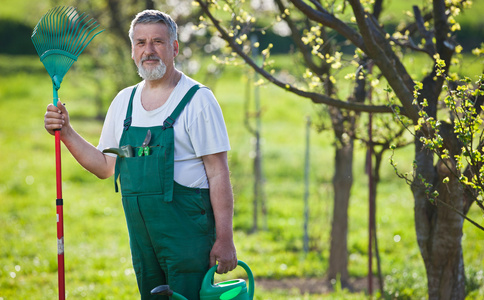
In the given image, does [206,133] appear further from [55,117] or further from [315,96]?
[315,96]

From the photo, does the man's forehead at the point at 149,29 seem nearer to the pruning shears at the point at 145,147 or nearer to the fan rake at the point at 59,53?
the fan rake at the point at 59,53

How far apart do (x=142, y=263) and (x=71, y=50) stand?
1.25 metres

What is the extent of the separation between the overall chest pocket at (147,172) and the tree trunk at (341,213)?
3608 mm

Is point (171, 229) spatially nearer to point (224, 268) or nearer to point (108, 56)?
point (224, 268)

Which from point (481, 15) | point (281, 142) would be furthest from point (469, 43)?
point (281, 142)

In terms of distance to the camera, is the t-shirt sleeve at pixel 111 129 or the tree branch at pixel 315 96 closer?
the t-shirt sleeve at pixel 111 129

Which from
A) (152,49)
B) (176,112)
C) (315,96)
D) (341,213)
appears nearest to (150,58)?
(152,49)

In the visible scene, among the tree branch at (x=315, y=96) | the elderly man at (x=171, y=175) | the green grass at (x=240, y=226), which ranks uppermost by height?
the tree branch at (x=315, y=96)

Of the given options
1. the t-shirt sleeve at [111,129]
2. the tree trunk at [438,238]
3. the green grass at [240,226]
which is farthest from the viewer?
the green grass at [240,226]

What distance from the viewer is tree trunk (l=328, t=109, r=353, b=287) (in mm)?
6484

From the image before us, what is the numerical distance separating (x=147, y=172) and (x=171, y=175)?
0.13 metres

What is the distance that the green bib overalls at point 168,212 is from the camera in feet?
10.1

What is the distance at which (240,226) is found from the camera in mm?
9938

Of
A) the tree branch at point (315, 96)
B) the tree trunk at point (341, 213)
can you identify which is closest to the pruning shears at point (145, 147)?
the tree branch at point (315, 96)
